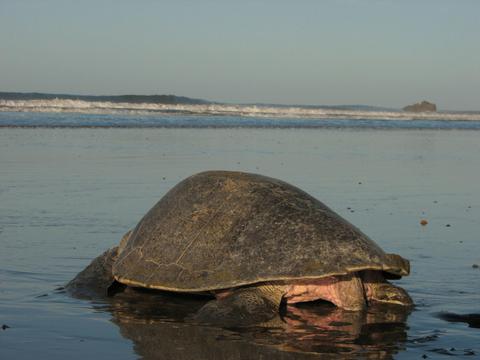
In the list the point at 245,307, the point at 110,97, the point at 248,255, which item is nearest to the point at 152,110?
the point at 110,97

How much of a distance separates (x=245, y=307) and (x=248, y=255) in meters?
0.38

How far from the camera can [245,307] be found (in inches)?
229

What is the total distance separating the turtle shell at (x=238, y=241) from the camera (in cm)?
584

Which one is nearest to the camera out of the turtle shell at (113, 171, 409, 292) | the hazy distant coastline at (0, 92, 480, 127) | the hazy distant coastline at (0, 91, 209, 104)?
the turtle shell at (113, 171, 409, 292)

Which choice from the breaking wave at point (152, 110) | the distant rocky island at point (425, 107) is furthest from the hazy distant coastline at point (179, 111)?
the distant rocky island at point (425, 107)

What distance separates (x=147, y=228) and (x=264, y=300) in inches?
51.6

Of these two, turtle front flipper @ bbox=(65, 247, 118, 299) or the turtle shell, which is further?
turtle front flipper @ bbox=(65, 247, 118, 299)

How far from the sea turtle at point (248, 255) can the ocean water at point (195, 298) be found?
0.19m

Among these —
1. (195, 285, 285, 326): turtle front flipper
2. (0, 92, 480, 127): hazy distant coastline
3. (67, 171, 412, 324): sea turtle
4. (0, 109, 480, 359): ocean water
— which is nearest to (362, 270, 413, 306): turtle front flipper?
(67, 171, 412, 324): sea turtle

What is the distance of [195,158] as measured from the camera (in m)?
17.7

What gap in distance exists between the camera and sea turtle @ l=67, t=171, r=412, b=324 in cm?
583

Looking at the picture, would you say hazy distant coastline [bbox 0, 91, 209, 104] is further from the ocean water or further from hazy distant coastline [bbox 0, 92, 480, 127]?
the ocean water

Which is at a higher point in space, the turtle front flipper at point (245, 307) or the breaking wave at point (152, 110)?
the breaking wave at point (152, 110)

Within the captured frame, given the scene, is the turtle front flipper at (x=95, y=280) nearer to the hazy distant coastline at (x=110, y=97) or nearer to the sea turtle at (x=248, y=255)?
the sea turtle at (x=248, y=255)
